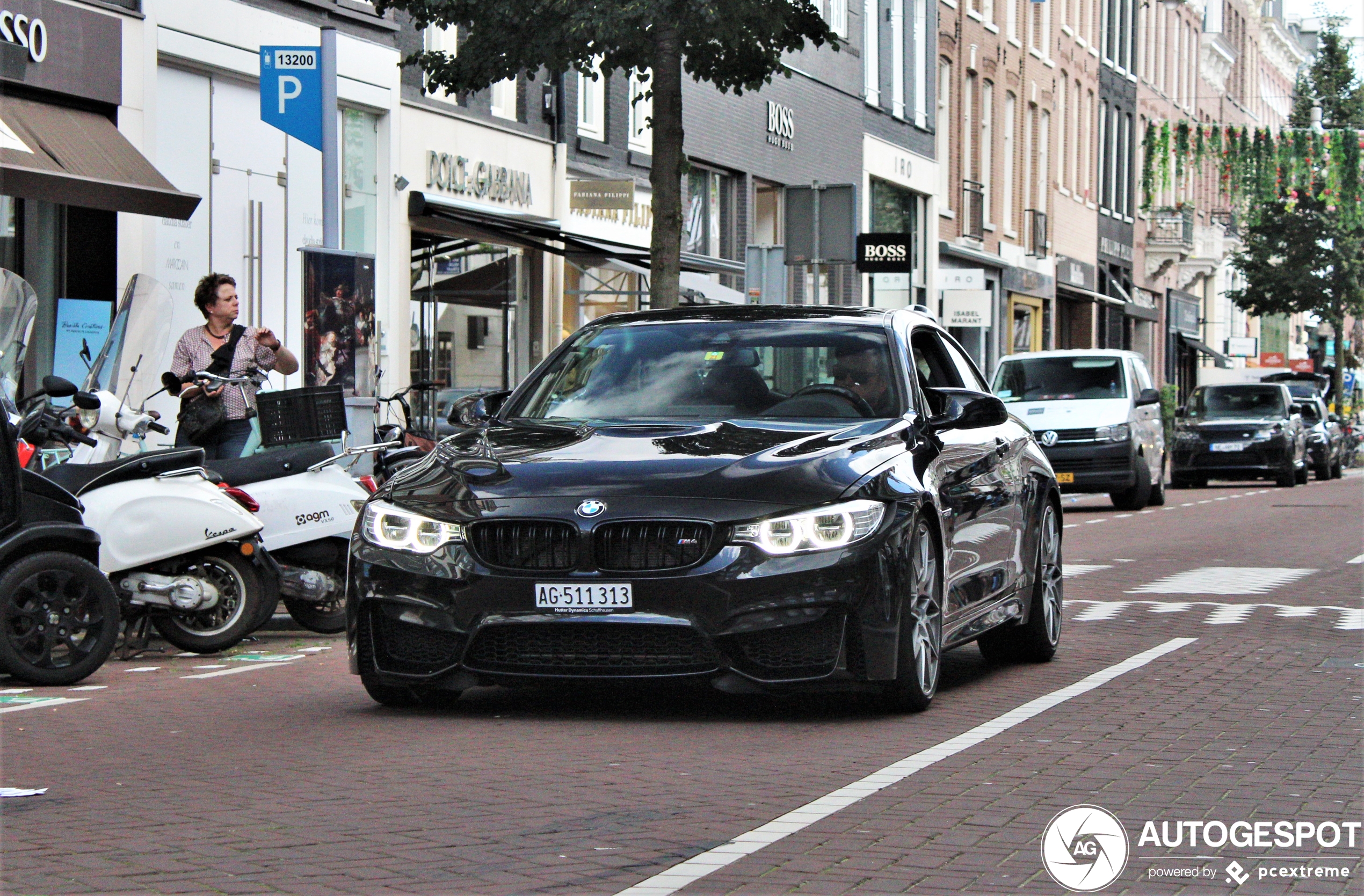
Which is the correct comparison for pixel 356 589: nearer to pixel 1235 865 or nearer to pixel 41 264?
pixel 1235 865

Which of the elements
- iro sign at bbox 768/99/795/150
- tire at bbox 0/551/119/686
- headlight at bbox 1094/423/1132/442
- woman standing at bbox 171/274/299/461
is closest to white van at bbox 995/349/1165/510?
headlight at bbox 1094/423/1132/442

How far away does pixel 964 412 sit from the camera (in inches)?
356

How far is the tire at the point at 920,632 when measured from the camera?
26.4 ft

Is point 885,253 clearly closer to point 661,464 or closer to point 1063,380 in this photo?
point 1063,380

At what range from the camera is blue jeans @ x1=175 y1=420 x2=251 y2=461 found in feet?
42.3

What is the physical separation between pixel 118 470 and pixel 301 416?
150 cm

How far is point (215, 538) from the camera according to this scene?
10.5 meters

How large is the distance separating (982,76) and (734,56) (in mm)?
30620

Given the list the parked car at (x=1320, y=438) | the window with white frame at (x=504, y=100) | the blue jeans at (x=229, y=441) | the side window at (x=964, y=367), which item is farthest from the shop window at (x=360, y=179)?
the parked car at (x=1320, y=438)

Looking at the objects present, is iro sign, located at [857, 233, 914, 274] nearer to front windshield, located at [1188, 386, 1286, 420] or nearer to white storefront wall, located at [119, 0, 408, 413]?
A: white storefront wall, located at [119, 0, 408, 413]

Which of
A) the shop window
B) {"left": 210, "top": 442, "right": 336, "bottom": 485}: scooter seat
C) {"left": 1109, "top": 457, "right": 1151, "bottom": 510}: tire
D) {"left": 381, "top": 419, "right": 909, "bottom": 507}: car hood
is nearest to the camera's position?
{"left": 381, "top": 419, "right": 909, "bottom": 507}: car hood

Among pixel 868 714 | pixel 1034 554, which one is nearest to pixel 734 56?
pixel 1034 554

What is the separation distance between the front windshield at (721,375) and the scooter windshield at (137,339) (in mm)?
3265

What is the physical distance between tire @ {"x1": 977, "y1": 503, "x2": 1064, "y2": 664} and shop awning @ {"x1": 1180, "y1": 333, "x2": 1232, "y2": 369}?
62926 millimetres
